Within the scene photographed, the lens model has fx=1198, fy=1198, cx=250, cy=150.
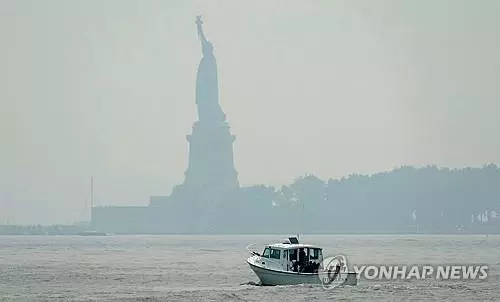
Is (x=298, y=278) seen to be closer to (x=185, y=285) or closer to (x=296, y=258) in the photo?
(x=296, y=258)

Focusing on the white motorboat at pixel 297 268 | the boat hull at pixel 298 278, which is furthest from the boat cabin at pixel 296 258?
the boat hull at pixel 298 278

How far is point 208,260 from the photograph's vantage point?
10006 cm

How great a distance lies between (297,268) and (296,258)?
0.59m

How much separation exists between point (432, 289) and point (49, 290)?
20.2 meters

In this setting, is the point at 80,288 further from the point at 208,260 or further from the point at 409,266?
the point at 208,260

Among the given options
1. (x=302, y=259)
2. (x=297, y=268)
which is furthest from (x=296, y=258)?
(x=297, y=268)

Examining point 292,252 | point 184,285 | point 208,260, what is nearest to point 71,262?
point 208,260

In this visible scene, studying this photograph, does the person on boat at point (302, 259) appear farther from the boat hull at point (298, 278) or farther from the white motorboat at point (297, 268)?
the boat hull at point (298, 278)

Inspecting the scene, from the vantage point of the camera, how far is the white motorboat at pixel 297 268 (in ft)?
197

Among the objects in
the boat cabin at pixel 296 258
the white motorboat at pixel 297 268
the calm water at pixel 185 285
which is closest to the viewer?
the calm water at pixel 185 285

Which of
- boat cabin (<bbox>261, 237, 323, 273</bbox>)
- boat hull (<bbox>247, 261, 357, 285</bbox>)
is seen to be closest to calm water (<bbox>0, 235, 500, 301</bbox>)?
boat hull (<bbox>247, 261, 357, 285</bbox>)

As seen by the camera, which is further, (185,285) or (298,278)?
(185,285)

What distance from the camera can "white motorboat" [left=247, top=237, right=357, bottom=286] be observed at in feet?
197

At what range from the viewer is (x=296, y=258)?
6150 cm
